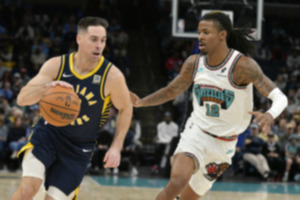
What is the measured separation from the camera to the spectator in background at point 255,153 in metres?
13.6

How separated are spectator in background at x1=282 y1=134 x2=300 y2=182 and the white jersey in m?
8.61

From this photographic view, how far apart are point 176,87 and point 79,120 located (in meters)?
1.52

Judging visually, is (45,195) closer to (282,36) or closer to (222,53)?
(222,53)

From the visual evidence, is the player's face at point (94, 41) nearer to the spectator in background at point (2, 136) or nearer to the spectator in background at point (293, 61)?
the spectator in background at point (2, 136)

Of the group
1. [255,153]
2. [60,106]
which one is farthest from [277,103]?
[255,153]

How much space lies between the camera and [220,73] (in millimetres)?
5586

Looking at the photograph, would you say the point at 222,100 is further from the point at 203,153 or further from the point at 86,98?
the point at 86,98

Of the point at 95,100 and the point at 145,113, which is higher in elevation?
the point at 95,100

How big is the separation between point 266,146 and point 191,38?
437cm

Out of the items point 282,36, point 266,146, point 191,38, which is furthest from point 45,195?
point 282,36

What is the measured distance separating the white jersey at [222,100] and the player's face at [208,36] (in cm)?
18

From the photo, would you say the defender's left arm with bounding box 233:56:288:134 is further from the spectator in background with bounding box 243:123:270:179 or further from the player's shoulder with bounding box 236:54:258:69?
the spectator in background with bounding box 243:123:270:179

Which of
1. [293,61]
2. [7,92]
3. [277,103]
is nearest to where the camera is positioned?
[277,103]

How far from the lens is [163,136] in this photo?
14.0 meters
